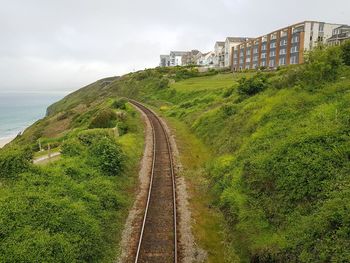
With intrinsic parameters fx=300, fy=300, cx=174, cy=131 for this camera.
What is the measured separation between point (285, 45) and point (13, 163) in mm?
74385

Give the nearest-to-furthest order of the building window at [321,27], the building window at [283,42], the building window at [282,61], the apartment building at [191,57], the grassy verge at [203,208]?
the grassy verge at [203,208] < the building window at [321,27] < the building window at [283,42] < the building window at [282,61] < the apartment building at [191,57]

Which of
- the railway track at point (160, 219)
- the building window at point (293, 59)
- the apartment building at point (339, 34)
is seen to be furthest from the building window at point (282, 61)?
the railway track at point (160, 219)

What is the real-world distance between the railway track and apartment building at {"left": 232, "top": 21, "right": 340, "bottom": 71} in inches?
2161

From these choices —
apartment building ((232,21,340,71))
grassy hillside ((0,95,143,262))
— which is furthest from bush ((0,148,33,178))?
apartment building ((232,21,340,71))

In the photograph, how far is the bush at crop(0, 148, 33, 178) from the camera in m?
14.2

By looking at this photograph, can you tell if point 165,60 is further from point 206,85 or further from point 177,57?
point 206,85

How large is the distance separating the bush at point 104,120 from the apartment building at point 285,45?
149 feet

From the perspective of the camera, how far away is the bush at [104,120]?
35625mm

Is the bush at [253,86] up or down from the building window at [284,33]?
down

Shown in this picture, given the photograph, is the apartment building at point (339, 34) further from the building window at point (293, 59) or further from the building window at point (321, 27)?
the building window at point (293, 59)

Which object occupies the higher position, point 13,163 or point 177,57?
point 177,57

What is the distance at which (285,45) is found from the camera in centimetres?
7544

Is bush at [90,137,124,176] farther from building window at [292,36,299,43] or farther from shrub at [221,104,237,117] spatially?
building window at [292,36,299,43]

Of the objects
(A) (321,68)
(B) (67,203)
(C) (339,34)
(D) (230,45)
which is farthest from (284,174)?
(D) (230,45)
